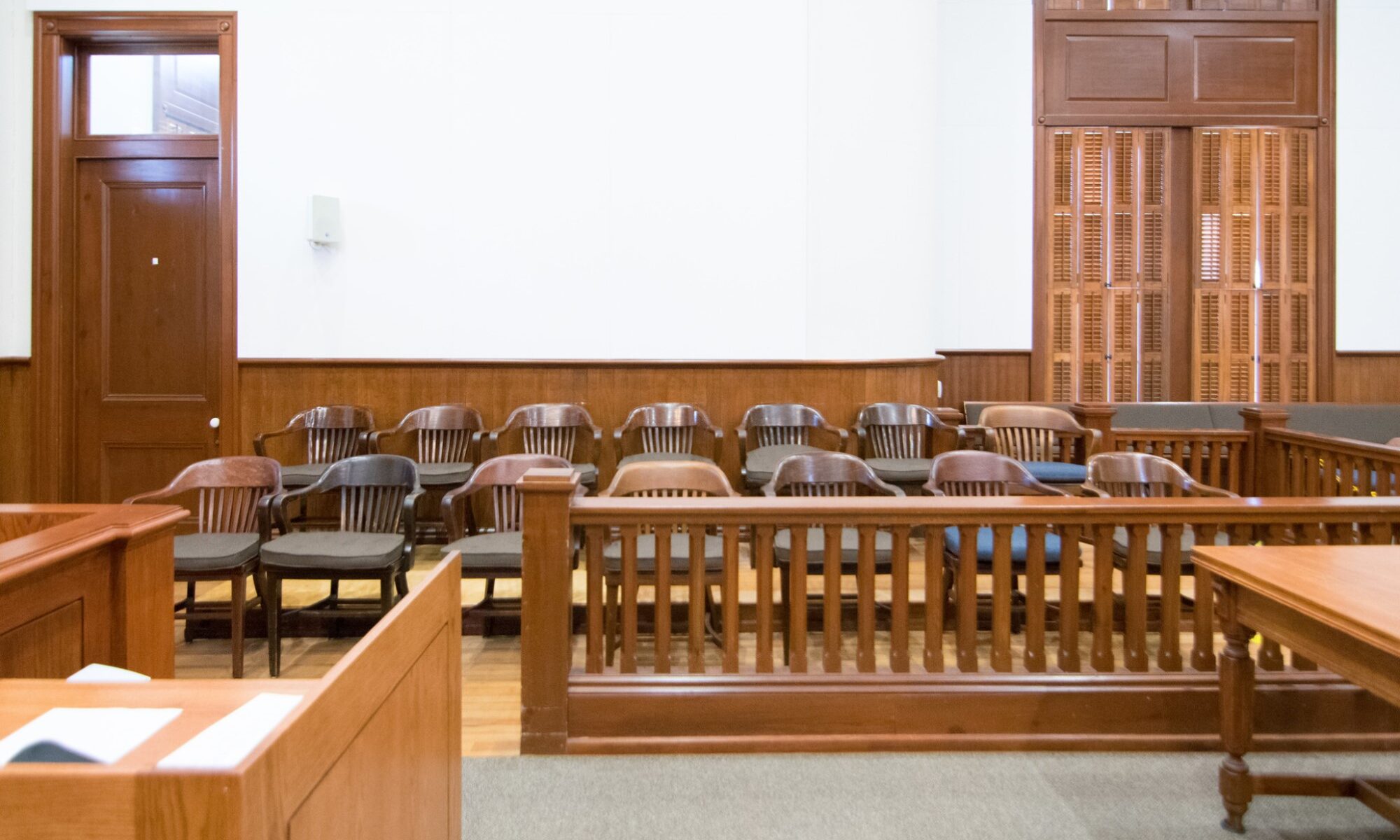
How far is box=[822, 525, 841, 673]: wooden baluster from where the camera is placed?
308cm

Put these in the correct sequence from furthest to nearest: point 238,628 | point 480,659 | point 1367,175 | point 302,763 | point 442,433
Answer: point 1367,175
point 442,433
point 480,659
point 238,628
point 302,763

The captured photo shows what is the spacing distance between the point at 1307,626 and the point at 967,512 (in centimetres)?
103

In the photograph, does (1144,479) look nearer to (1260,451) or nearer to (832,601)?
(832,601)

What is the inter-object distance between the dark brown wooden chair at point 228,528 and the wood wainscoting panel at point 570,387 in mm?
1495

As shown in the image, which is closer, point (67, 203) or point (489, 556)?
point (489, 556)

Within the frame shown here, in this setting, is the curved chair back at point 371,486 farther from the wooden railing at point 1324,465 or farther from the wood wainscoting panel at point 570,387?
the wooden railing at point 1324,465

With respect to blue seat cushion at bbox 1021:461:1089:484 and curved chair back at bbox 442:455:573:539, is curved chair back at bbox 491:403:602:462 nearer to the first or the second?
curved chair back at bbox 442:455:573:539

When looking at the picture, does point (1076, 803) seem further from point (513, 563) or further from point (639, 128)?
point (639, 128)

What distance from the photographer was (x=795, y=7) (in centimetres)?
625

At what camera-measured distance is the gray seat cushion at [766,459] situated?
17.0 ft

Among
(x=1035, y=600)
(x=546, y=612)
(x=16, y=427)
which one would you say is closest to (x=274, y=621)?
(x=546, y=612)

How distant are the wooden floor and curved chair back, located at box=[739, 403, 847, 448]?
1395 mm

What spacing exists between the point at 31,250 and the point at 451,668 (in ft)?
19.3

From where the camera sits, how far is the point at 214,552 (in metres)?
3.83
